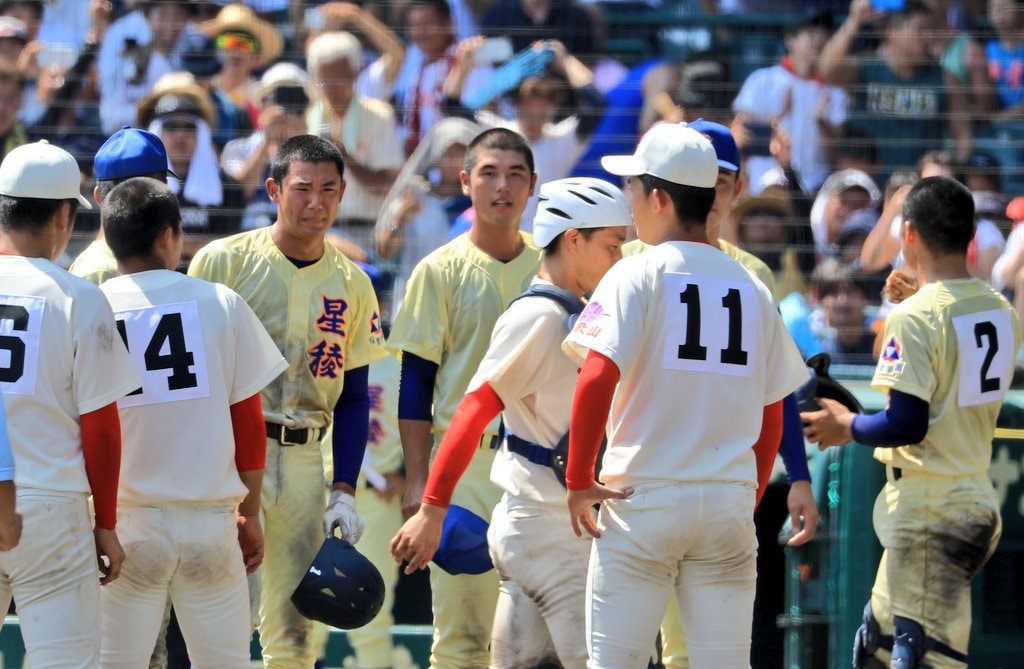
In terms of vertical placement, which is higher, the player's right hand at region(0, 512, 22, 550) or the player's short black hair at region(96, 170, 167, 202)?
the player's short black hair at region(96, 170, 167, 202)

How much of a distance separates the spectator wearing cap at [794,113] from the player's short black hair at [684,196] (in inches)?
176

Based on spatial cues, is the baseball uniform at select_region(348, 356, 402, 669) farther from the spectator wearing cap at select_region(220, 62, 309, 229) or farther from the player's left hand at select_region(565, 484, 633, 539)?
the player's left hand at select_region(565, 484, 633, 539)

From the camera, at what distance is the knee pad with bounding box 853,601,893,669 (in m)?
4.91

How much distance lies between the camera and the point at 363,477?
256 inches

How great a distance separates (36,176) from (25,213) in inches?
4.2

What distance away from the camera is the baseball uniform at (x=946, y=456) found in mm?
4754

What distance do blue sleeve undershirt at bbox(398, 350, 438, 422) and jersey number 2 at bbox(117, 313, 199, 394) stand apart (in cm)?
106

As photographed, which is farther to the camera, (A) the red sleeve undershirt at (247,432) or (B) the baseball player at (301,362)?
(B) the baseball player at (301,362)

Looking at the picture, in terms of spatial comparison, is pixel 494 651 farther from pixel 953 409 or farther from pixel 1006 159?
pixel 1006 159

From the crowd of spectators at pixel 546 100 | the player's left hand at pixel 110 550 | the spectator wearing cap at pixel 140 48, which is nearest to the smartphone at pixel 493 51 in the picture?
the crowd of spectators at pixel 546 100

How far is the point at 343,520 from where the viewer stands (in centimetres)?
445

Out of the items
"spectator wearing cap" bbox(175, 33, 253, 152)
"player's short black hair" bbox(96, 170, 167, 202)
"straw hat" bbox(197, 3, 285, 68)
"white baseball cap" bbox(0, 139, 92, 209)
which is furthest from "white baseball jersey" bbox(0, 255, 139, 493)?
"straw hat" bbox(197, 3, 285, 68)

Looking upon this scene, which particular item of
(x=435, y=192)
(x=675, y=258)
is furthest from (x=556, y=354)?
(x=435, y=192)

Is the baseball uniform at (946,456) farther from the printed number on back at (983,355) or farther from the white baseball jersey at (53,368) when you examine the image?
the white baseball jersey at (53,368)
